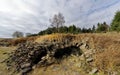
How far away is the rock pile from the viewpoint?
1428 cm

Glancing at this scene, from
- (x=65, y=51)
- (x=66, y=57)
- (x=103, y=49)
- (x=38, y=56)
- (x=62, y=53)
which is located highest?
(x=103, y=49)

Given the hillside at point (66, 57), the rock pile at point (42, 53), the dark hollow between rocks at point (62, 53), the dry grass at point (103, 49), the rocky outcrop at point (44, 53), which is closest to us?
the dry grass at point (103, 49)

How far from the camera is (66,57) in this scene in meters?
14.6

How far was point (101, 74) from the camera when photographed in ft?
A: 39.0

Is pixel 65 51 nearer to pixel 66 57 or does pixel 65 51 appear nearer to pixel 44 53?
pixel 66 57

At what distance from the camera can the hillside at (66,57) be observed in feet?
41.3

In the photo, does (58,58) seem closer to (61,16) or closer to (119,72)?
(119,72)

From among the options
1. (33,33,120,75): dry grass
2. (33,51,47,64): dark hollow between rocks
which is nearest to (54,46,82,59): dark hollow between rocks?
(33,33,120,75): dry grass

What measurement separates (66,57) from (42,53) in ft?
6.05

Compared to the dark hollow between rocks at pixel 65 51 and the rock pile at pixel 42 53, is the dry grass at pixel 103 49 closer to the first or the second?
the rock pile at pixel 42 53

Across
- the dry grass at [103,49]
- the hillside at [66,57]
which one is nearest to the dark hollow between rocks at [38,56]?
the hillside at [66,57]

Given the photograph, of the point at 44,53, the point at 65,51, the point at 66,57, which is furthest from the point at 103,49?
the point at 44,53

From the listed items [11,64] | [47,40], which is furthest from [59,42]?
[11,64]

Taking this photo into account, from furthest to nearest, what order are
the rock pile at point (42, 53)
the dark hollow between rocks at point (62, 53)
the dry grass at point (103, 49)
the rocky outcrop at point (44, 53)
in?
the dark hollow between rocks at point (62, 53) < the rock pile at point (42, 53) < the rocky outcrop at point (44, 53) < the dry grass at point (103, 49)
